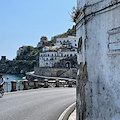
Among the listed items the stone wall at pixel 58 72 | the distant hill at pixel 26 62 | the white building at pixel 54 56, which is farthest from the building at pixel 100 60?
the distant hill at pixel 26 62

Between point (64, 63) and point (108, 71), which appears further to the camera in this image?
point (64, 63)

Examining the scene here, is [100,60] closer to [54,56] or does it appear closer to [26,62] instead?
[54,56]

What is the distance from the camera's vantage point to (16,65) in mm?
126188

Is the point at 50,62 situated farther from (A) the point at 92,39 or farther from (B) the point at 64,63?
(A) the point at 92,39

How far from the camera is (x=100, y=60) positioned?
4.31 m

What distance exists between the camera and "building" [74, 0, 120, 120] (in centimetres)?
391

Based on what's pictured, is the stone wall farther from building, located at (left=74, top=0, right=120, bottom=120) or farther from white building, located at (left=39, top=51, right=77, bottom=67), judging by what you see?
building, located at (left=74, top=0, right=120, bottom=120)

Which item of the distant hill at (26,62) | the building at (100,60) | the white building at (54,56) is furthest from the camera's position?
the distant hill at (26,62)

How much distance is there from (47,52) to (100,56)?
246 ft

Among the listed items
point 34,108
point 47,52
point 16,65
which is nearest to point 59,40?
point 47,52

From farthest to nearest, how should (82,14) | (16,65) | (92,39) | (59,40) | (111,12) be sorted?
1. (16,65)
2. (59,40)
3. (82,14)
4. (92,39)
5. (111,12)

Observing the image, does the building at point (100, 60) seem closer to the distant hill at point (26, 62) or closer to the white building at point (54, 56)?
the white building at point (54, 56)

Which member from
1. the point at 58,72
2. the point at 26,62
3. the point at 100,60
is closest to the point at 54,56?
the point at 58,72

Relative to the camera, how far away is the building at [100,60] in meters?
3.91
